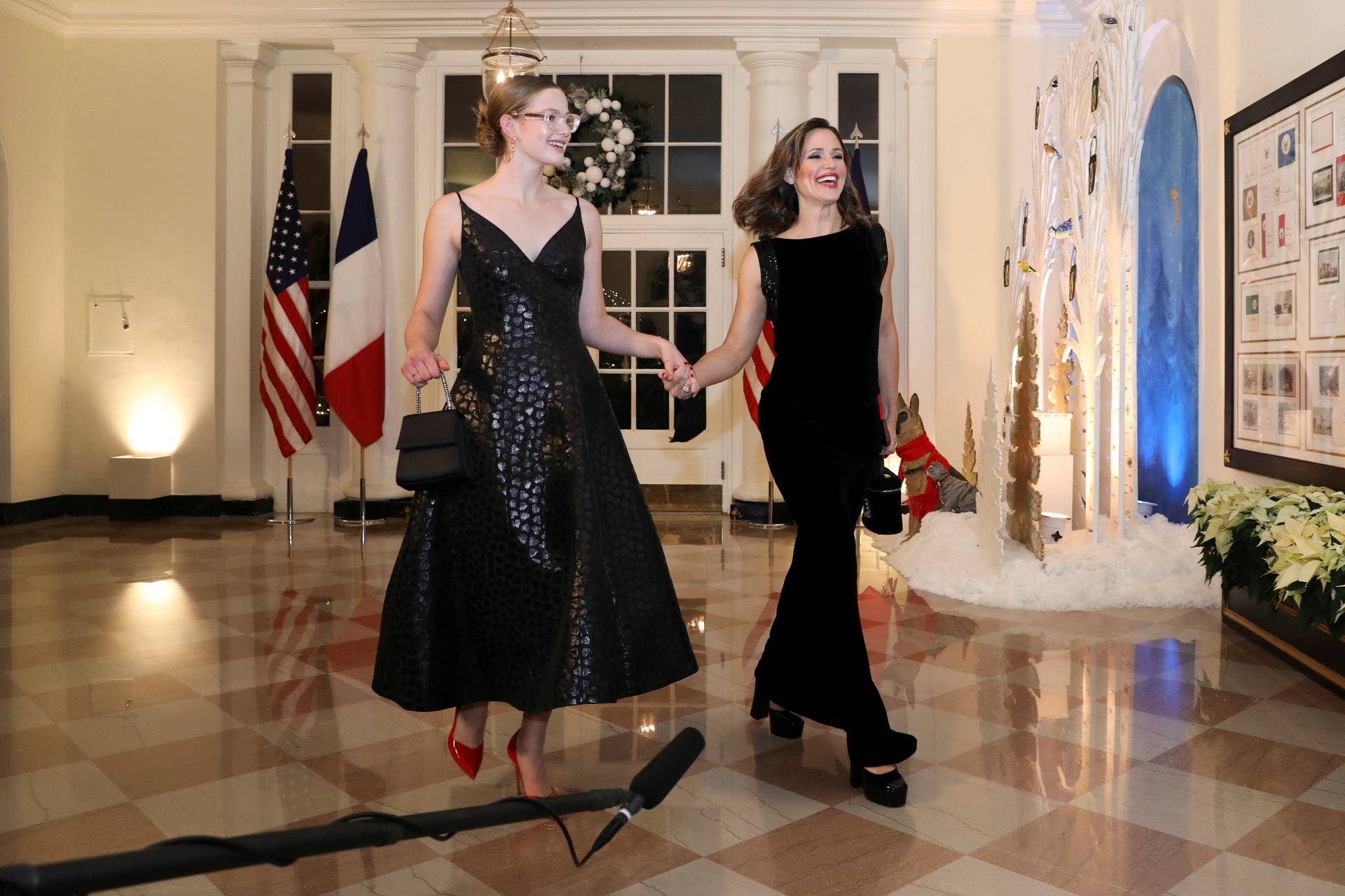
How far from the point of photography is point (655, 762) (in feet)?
2.91

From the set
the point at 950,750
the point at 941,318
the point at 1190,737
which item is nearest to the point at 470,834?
the point at 950,750

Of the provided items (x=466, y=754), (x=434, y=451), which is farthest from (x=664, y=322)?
(x=434, y=451)

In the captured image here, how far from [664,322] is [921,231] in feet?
6.70

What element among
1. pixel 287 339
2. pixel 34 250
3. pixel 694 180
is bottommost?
pixel 287 339

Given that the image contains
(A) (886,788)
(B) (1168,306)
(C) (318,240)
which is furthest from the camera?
(C) (318,240)

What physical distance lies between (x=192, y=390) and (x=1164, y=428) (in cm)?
665

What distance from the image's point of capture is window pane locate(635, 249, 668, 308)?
331 inches

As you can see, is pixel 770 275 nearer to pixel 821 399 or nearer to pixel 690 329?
pixel 821 399

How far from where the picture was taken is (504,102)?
2.37 metres

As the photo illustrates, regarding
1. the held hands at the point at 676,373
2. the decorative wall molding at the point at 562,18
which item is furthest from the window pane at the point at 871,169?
the held hands at the point at 676,373

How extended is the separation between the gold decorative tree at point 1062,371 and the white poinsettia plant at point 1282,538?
6.64ft

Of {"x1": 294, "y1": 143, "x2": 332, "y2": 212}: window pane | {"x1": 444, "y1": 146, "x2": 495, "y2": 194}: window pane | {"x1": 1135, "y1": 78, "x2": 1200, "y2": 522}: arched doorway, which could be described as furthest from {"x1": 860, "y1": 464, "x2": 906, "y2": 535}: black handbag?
{"x1": 294, "y1": 143, "x2": 332, "y2": 212}: window pane

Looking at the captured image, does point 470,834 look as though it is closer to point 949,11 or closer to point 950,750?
point 950,750

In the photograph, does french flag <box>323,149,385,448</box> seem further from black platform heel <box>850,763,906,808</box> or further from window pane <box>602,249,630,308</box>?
black platform heel <box>850,763,906,808</box>
